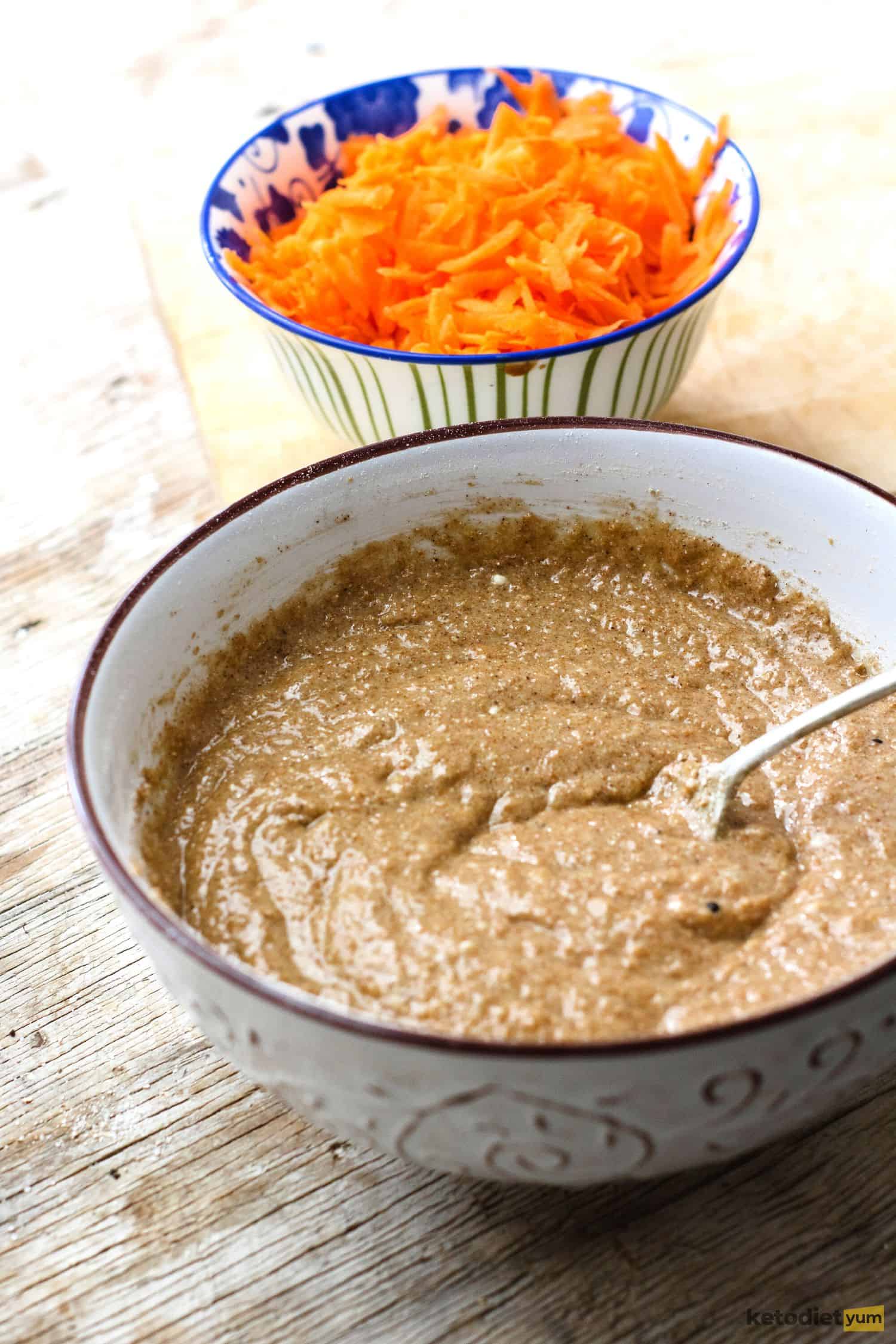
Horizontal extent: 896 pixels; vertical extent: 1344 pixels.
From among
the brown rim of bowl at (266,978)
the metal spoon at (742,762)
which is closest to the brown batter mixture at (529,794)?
the metal spoon at (742,762)

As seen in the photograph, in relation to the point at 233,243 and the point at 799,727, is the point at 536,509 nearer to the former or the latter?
the point at 799,727

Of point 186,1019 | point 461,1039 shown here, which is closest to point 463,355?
point 186,1019

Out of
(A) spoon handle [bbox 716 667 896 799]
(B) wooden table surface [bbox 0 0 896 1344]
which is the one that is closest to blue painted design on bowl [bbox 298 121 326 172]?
(B) wooden table surface [bbox 0 0 896 1344]

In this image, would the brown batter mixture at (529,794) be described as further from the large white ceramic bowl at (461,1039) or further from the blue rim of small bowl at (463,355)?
the blue rim of small bowl at (463,355)

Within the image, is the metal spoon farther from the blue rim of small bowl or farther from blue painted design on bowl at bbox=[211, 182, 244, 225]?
blue painted design on bowl at bbox=[211, 182, 244, 225]

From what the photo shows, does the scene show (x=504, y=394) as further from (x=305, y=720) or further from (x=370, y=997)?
(x=370, y=997)
